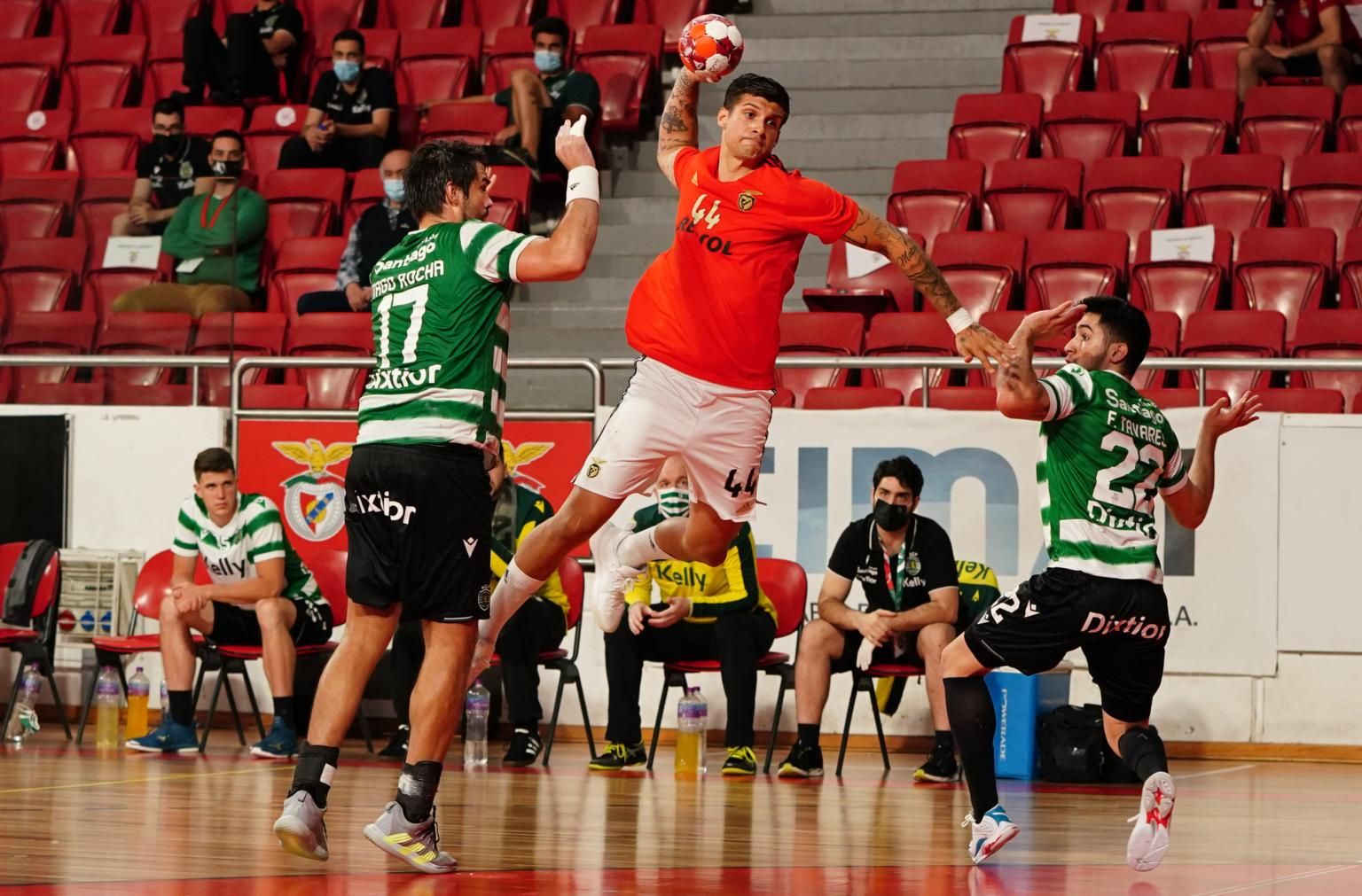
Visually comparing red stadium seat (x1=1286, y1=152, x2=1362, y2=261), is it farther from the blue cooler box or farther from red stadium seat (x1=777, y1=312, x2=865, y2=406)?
the blue cooler box

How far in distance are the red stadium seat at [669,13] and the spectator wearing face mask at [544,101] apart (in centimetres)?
141

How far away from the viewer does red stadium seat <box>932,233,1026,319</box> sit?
1229 cm

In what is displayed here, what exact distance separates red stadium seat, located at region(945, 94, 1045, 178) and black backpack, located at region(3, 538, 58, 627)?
7.09 m

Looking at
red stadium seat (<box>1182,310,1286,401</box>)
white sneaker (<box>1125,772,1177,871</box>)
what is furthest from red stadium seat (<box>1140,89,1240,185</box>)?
white sneaker (<box>1125,772,1177,871</box>)

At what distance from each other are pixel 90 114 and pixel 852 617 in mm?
9801

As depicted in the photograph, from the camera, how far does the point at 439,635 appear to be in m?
5.93

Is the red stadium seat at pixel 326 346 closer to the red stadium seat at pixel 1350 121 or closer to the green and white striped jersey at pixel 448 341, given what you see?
the green and white striped jersey at pixel 448 341

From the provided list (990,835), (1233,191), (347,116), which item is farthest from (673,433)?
(347,116)

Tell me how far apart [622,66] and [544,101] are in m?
1.12

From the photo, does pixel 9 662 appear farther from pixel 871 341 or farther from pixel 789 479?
pixel 871 341

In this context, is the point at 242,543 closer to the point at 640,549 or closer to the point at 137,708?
the point at 137,708

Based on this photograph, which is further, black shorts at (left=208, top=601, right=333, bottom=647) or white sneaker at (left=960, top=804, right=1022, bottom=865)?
black shorts at (left=208, top=601, right=333, bottom=647)

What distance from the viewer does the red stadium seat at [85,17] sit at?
17.9 metres

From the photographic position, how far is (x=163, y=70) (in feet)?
56.3
